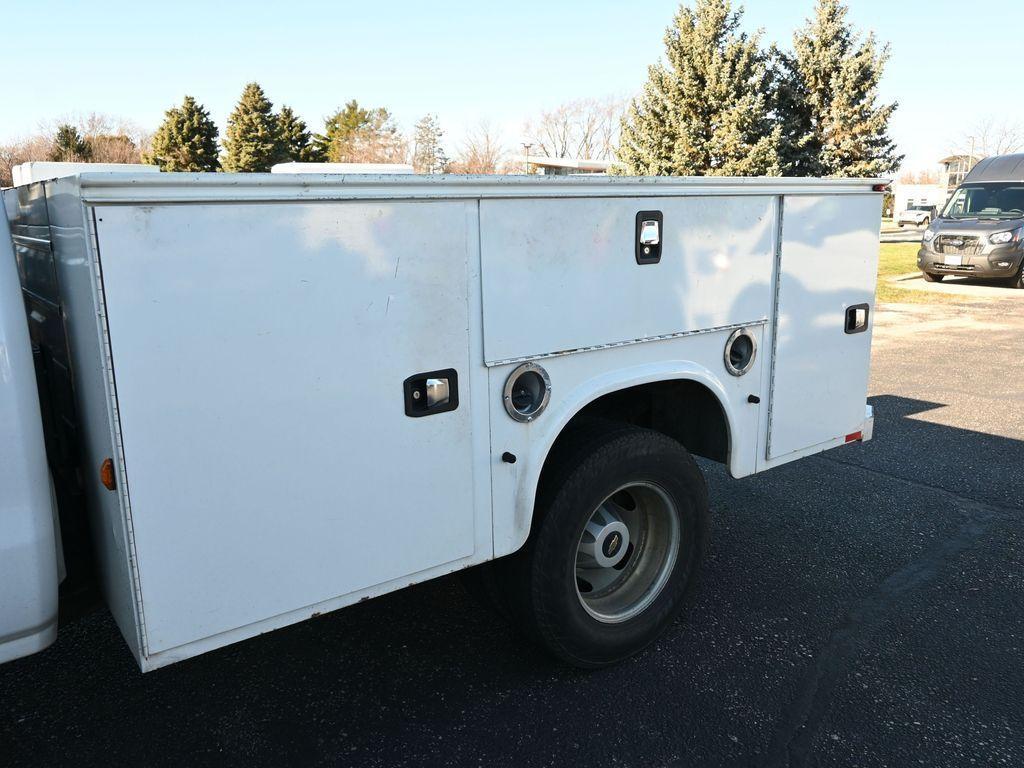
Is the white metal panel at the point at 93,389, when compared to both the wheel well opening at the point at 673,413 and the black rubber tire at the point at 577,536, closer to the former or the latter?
the black rubber tire at the point at 577,536

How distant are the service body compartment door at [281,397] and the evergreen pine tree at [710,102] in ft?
74.1

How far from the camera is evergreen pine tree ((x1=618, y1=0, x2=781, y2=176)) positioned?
2355 cm

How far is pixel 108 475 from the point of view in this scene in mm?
2068

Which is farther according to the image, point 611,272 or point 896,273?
point 896,273

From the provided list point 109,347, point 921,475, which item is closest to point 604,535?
point 109,347

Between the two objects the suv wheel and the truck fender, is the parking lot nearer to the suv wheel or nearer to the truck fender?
the truck fender

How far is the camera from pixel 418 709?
2916mm

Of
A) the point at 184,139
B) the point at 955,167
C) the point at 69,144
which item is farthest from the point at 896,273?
the point at 955,167

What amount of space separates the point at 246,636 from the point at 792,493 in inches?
148

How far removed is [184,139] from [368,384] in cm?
4337

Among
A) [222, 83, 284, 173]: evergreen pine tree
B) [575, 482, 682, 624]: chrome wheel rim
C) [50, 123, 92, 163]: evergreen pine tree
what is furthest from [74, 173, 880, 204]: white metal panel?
[50, 123, 92, 163]: evergreen pine tree

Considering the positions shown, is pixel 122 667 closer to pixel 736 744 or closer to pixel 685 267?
pixel 736 744

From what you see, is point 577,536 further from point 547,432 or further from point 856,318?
point 856,318

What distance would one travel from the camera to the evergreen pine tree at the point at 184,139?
4034 cm
